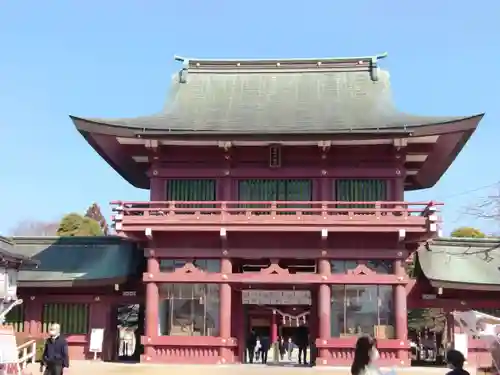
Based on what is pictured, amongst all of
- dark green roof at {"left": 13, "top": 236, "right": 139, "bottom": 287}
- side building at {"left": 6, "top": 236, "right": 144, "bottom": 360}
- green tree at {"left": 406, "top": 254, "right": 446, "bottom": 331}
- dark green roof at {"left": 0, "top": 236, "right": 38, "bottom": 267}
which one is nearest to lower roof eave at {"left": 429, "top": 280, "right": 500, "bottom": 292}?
side building at {"left": 6, "top": 236, "right": 144, "bottom": 360}

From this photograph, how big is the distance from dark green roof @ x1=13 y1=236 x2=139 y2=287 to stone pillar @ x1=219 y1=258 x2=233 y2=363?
14.6 feet

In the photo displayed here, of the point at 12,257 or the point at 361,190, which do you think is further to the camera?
the point at 361,190

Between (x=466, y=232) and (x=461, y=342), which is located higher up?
(x=466, y=232)

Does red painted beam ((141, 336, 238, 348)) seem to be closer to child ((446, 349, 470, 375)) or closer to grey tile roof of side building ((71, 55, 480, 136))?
grey tile roof of side building ((71, 55, 480, 136))

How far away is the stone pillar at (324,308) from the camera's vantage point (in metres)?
24.7

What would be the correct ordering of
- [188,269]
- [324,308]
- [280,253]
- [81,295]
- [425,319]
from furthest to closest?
[425,319] → [81,295] → [188,269] → [280,253] → [324,308]

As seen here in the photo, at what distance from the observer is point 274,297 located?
26.2m

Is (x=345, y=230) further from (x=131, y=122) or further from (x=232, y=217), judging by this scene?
(x=131, y=122)

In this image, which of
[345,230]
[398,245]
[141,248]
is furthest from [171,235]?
[398,245]

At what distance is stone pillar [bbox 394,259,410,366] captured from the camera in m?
24.5

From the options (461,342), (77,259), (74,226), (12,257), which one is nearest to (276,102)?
(77,259)

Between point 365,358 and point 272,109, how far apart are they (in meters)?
21.2

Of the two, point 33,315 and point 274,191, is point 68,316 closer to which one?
point 33,315

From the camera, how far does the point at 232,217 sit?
2509cm
